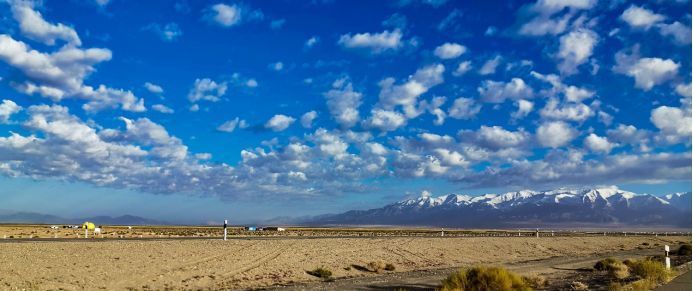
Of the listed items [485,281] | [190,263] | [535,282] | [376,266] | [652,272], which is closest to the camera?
[485,281]

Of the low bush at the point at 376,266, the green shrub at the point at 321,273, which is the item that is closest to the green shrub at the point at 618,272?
the low bush at the point at 376,266

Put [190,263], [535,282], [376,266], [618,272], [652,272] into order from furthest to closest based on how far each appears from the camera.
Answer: [376,266] → [618,272] → [190,263] → [652,272] → [535,282]

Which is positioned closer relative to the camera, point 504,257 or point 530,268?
point 530,268

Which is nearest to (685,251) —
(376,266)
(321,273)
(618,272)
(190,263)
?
(618,272)

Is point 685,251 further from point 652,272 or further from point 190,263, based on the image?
point 190,263

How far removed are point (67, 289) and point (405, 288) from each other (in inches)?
483

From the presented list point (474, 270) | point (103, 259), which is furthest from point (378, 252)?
point (103, 259)

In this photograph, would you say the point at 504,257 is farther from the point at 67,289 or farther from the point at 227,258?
the point at 67,289

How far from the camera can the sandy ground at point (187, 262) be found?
2084 centimetres

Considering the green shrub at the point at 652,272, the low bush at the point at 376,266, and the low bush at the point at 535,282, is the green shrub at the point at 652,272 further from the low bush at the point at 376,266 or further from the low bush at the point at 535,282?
the low bush at the point at 376,266

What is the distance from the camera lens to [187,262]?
1003 inches

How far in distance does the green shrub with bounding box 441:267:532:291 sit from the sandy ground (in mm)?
7587

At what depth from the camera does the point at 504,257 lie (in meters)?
43.7

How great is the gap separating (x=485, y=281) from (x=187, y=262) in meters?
12.9
